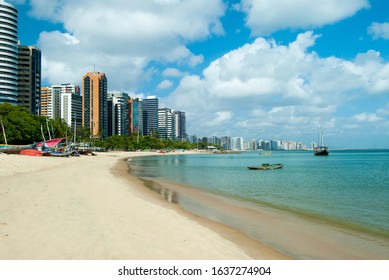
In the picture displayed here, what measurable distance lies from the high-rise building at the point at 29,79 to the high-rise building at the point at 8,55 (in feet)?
40.1

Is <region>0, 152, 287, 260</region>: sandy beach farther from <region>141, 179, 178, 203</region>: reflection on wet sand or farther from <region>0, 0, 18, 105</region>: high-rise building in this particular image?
<region>0, 0, 18, 105</region>: high-rise building

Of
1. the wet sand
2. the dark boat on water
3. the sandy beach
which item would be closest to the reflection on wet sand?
the wet sand

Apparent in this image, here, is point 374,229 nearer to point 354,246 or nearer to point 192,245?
point 354,246

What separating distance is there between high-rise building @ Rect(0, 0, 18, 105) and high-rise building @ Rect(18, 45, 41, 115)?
12.2 metres

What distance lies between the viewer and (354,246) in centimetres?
1175

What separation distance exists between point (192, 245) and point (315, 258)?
394 cm

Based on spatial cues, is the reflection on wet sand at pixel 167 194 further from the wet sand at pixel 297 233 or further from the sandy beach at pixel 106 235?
the sandy beach at pixel 106 235

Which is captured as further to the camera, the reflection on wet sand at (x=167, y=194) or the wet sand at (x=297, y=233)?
the reflection on wet sand at (x=167, y=194)

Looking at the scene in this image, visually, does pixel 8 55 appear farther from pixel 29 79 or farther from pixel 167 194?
pixel 167 194

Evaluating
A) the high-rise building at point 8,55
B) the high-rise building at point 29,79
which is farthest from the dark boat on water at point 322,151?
the high-rise building at point 8,55

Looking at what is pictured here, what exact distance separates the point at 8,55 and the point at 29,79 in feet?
62.6

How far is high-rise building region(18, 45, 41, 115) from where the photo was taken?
163875 millimetres

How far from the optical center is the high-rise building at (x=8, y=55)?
14538cm
